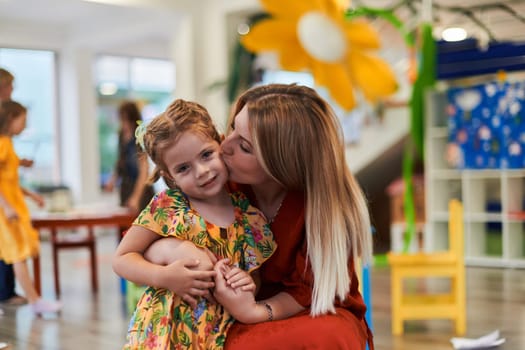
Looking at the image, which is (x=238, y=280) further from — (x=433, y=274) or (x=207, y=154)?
(x=433, y=274)

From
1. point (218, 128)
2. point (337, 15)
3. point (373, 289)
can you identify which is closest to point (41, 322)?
point (373, 289)

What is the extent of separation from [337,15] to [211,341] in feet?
2.22

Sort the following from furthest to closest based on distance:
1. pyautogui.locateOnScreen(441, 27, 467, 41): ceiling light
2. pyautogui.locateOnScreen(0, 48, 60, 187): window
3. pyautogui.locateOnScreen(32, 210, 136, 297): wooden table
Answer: pyautogui.locateOnScreen(0, 48, 60, 187): window → pyautogui.locateOnScreen(32, 210, 136, 297): wooden table → pyautogui.locateOnScreen(441, 27, 467, 41): ceiling light

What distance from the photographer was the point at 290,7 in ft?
4.51

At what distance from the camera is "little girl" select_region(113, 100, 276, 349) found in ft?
4.46

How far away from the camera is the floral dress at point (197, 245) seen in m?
1.36

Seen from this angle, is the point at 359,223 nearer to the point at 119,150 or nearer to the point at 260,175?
the point at 260,175

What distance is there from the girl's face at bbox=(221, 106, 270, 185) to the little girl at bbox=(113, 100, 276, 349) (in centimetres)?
2

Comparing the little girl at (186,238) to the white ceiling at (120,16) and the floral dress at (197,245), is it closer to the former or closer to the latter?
the floral dress at (197,245)

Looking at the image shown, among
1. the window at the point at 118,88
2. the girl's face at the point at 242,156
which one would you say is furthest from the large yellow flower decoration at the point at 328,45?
the window at the point at 118,88

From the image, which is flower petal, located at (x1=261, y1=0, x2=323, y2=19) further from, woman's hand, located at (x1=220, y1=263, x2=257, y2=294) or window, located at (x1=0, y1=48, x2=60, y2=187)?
window, located at (x1=0, y1=48, x2=60, y2=187)

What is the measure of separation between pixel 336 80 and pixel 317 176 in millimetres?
195

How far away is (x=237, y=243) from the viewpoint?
4.74 feet

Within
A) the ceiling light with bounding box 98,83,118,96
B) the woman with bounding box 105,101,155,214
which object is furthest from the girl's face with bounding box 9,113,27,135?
the ceiling light with bounding box 98,83,118,96
